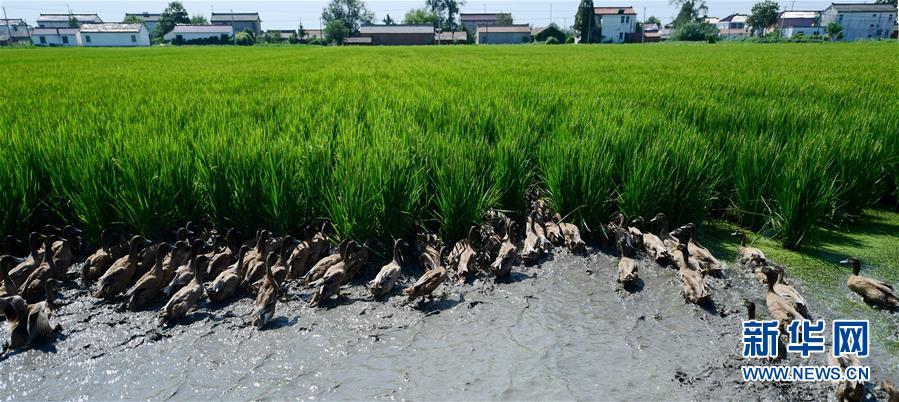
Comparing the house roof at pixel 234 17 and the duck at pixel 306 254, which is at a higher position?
the house roof at pixel 234 17

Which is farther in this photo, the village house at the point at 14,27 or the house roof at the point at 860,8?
the village house at the point at 14,27

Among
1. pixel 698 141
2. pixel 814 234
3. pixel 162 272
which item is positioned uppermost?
pixel 698 141

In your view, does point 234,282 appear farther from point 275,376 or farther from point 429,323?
point 429,323

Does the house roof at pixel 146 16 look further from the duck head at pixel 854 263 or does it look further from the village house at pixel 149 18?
the duck head at pixel 854 263

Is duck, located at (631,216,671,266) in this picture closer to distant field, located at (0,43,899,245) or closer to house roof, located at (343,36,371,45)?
distant field, located at (0,43,899,245)

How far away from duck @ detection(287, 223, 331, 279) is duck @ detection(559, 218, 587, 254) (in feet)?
7.20

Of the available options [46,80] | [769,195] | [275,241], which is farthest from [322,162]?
[46,80]

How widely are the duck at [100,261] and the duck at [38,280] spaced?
0.21 metres

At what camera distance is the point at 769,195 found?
223 inches

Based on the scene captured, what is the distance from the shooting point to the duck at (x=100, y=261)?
4262 millimetres

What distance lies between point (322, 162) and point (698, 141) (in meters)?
4.18

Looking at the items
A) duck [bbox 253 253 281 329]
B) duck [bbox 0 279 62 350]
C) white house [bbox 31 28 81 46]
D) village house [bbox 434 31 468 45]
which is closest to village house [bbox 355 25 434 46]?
village house [bbox 434 31 468 45]

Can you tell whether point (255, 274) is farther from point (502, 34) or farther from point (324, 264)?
point (502, 34)

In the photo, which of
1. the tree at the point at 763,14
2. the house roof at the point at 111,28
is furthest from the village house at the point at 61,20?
the tree at the point at 763,14
